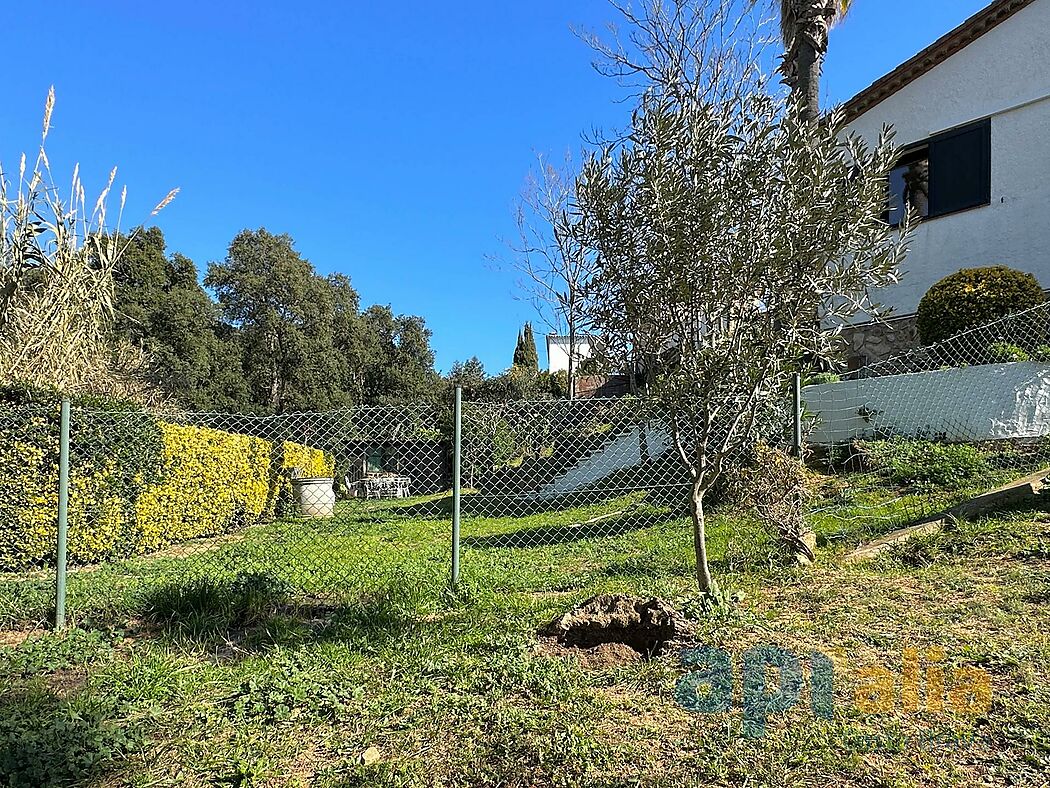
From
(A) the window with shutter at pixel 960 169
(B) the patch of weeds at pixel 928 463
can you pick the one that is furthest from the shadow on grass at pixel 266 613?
(A) the window with shutter at pixel 960 169

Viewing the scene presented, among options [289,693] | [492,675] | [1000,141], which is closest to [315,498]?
[289,693]

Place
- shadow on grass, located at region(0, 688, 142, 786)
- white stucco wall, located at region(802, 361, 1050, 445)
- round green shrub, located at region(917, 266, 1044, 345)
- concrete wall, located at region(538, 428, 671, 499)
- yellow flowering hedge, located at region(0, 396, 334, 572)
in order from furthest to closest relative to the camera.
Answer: concrete wall, located at region(538, 428, 671, 499)
round green shrub, located at region(917, 266, 1044, 345)
white stucco wall, located at region(802, 361, 1050, 445)
yellow flowering hedge, located at region(0, 396, 334, 572)
shadow on grass, located at region(0, 688, 142, 786)

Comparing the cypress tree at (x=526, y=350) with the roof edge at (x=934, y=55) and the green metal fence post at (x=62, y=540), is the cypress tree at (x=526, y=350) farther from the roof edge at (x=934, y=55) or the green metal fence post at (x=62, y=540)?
Result: the green metal fence post at (x=62, y=540)

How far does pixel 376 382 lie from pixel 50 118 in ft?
71.6

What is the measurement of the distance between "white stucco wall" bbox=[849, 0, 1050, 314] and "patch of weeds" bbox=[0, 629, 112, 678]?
12.4 m

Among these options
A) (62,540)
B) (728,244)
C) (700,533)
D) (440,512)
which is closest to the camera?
(728,244)

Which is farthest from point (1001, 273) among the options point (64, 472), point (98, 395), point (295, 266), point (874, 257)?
point (295, 266)

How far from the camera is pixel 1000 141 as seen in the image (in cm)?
1030

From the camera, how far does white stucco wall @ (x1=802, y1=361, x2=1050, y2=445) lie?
23.8ft

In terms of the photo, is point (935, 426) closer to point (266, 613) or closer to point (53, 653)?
point (266, 613)

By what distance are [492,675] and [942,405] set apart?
725 cm

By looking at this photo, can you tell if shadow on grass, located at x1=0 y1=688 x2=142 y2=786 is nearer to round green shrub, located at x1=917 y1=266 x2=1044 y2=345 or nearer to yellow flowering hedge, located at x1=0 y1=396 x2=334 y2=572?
yellow flowering hedge, located at x1=0 y1=396 x2=334 y2=572

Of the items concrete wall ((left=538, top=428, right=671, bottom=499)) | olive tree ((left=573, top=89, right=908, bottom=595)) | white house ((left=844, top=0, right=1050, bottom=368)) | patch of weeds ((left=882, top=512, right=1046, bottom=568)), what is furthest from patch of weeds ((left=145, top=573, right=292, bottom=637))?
white house ((left=844, top=0, right=1050, bottom=368))

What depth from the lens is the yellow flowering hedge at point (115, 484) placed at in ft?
19.8
